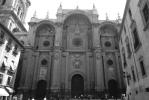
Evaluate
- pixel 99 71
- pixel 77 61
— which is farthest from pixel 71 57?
pixel 99 71

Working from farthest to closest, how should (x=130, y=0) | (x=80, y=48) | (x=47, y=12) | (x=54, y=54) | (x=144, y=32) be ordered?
(x=47, y=12)
(x=80, y=48)
(x=54, y=54)
(x=130, y=0)
(x=144, y=32)

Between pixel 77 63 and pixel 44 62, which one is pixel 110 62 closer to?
pixel 77 63

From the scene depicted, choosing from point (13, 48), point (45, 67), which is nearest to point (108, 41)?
point (45, 67)

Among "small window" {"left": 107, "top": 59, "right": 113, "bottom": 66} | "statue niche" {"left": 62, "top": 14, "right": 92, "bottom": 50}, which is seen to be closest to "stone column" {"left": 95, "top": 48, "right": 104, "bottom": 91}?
"small window" {"left": 107, "top": 59, "right": 113, "bottom": 66}

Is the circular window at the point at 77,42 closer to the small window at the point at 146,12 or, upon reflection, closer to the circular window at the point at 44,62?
the circular window at the point at 44,62

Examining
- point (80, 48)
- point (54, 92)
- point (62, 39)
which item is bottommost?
point (54, 92)

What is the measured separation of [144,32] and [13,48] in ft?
64.9

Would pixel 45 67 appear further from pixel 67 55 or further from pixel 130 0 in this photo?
pixel 130 0

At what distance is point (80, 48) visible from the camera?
29703 millimetres

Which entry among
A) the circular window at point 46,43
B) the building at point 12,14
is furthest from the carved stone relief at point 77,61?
the building at point 12,14

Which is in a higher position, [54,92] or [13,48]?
[13,48]

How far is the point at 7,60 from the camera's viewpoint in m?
20.5

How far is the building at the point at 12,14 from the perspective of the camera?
30.4m

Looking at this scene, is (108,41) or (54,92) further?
(108,41)
